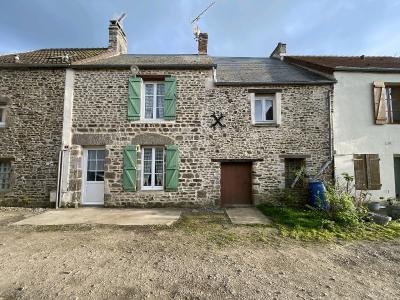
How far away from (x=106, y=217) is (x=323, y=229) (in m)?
5.73

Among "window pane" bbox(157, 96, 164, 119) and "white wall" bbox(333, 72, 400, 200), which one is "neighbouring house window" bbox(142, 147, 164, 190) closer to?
"window pane" bbox(157, 96, 164, 119)

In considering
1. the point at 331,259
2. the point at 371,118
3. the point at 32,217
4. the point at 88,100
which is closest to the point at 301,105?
the point at 371,118

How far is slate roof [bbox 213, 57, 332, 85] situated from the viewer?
947 centimetres

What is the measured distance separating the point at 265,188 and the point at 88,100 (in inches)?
279

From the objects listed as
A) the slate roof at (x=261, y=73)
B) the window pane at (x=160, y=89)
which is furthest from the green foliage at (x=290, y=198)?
the window pane at (x=160, y=89)

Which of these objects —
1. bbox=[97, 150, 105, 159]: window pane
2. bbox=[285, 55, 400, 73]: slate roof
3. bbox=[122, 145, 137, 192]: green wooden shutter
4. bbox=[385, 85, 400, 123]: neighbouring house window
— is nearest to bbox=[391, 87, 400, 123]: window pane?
bbox=[385, 85, 400, 123]: neighbouring house window

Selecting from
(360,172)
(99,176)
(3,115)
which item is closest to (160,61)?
(99,176)

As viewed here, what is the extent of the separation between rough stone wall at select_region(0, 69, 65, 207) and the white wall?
997cm

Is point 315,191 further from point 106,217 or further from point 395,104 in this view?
point 106,217

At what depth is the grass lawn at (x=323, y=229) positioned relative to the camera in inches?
225

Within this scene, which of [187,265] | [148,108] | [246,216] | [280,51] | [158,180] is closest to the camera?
[187,265]

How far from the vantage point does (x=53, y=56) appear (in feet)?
34.4

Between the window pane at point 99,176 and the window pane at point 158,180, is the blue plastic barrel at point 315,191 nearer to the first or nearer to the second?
the window pane at point 158,180

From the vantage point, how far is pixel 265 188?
9.15 metres
